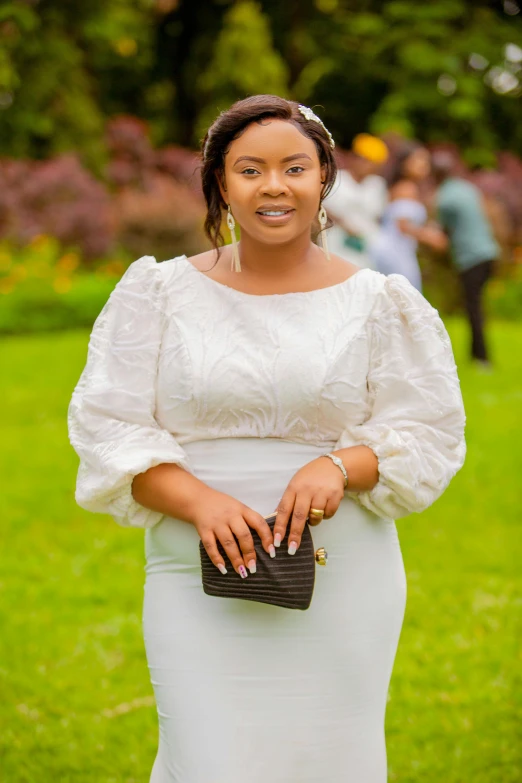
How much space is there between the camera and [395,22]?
78.8 feet

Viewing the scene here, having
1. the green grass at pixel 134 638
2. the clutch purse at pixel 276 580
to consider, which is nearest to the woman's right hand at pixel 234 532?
the clutch purse at pixel 276 580

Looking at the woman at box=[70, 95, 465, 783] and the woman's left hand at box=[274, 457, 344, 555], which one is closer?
the woman's left hand at box=[274, 457, 344, 555]

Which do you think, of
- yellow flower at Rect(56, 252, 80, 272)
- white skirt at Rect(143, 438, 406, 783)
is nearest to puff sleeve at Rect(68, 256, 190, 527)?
white skirt at Rect(143, 438, 406, 783)

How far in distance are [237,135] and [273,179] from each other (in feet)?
0.45

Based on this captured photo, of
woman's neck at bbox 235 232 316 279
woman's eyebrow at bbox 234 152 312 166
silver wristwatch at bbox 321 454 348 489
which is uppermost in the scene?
woman's eyebrow at bbox 234 152 312 166

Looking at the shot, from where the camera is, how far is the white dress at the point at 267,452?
238 centimetres

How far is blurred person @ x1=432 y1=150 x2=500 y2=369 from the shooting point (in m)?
10.5

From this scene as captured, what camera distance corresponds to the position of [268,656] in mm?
2414

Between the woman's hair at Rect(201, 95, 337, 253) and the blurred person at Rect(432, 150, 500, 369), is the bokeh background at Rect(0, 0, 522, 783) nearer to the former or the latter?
the woman's hair at Rect(201, 95, 337, 253)

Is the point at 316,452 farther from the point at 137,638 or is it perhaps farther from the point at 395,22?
the point at 395,22

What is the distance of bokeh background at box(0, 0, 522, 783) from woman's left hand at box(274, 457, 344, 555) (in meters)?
0.71

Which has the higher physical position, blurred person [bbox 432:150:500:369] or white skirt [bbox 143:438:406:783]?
white skirt [bbox 143:438:406:783]

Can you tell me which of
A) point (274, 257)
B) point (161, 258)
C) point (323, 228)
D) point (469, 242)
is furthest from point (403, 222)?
point (161, 258)

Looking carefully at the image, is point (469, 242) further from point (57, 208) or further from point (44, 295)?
point (57, 208)
